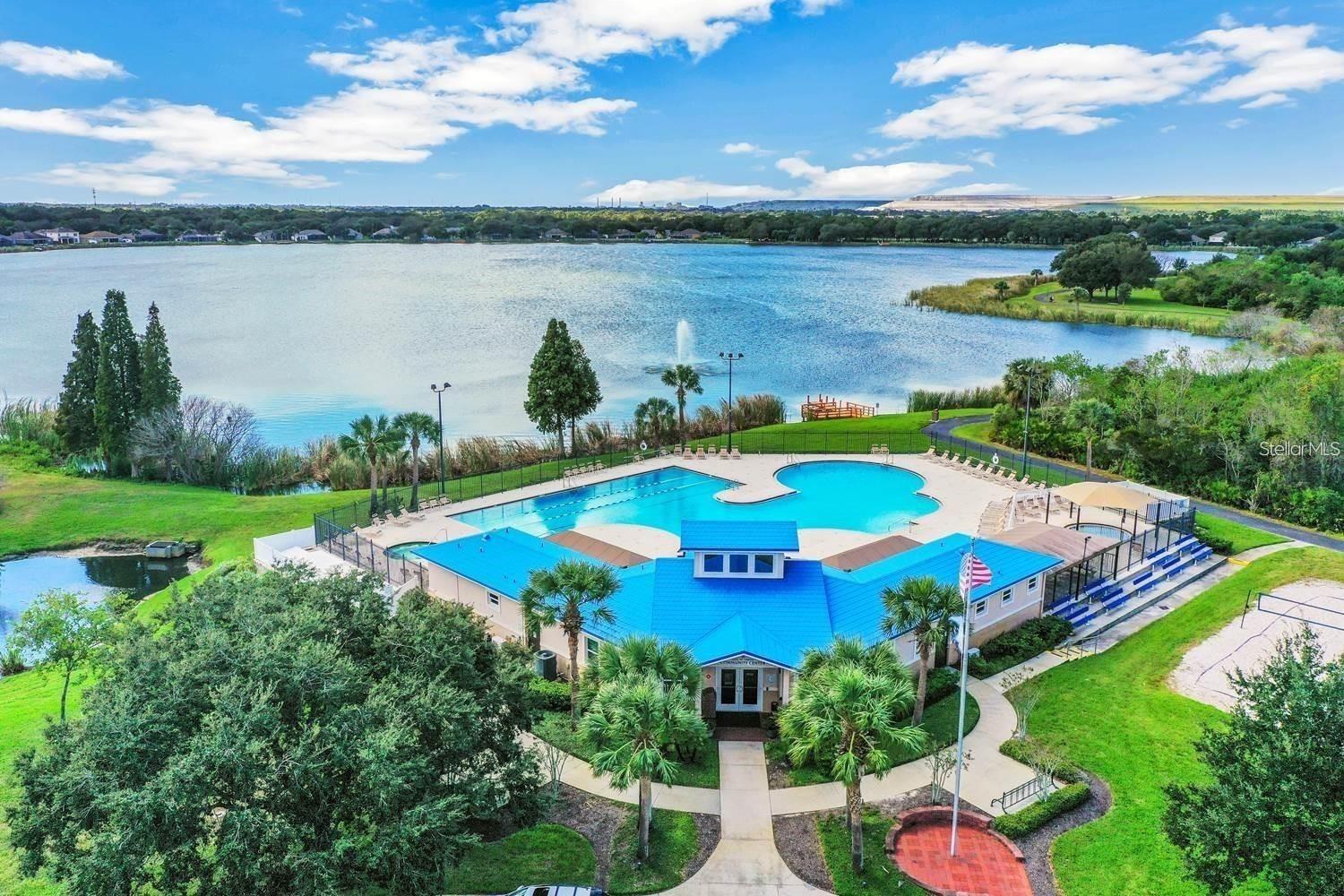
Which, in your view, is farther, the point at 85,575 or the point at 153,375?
the point at 153,375

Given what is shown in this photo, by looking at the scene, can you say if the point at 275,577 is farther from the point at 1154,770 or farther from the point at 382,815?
the point at 1154,770

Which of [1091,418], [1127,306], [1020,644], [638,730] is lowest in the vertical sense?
[1020,644]

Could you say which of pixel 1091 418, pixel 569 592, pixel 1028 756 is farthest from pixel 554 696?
pixel 1091 418

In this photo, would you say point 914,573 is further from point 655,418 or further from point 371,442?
point 655,418

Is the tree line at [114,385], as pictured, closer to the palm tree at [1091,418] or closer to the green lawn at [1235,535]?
the palm tree at [1091,418]

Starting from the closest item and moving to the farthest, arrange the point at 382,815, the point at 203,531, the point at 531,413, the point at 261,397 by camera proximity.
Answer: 1. the point at 382,815
2. the point at 203,531
3. the point at 531,413
4. the point at 261,397

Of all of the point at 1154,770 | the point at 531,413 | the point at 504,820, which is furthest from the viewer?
the point at 531,413

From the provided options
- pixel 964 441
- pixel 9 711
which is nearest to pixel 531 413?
pixel 964 441
